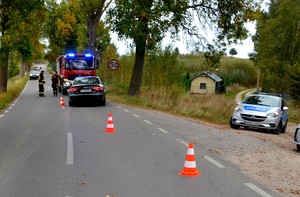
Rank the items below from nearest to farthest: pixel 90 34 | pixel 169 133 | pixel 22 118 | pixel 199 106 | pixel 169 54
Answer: pixel 169 133 → pixel 22 118 → pixel 199 106 → pixel 90 34 → pixel 169 54

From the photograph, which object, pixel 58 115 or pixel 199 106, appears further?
pixel 199 106

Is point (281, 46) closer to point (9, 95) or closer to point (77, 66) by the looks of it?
point (77, 66)

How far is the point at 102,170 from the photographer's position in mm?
7723

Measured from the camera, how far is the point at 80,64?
103 ft

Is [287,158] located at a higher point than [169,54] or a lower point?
lower

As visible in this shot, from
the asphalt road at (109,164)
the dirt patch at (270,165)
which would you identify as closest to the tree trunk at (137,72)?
the asphalt road at (109,164)

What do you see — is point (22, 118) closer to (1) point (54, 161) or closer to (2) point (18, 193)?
(1) point (54, 161)

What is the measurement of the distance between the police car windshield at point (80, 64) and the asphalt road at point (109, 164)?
17.6 metres

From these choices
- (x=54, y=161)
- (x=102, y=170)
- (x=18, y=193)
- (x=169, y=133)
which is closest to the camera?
(x=18, y=193)

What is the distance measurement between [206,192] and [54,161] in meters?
3.47

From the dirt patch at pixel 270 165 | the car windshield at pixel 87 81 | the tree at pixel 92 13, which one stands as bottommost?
the dirt patch at pixel 270 165

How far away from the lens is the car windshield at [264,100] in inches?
672

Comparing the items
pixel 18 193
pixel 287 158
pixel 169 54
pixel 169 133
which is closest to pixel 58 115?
pixel 169 133

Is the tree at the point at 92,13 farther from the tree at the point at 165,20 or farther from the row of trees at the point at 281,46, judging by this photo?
the row of trees at the point at 281,46
